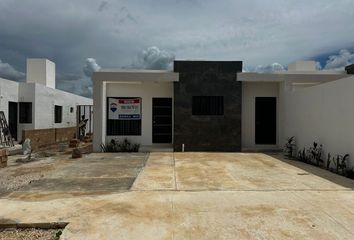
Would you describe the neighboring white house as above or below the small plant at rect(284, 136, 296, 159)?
above

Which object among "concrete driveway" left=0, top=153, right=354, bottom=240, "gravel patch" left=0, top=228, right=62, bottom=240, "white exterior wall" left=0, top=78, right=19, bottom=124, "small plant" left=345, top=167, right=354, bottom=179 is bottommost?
"gravel patch" left=0, top=228, right=62, bottom=240

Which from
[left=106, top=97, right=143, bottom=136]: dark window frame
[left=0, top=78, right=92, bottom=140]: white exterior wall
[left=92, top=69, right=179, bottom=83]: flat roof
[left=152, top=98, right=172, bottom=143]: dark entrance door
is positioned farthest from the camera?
[left=0, top=78, right=92, bottom=140]: white exterior wall

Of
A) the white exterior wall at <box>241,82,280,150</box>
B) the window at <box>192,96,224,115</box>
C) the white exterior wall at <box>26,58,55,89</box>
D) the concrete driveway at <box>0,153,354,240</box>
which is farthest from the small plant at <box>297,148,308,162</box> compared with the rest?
the white exterior wall at <box>26,58,55,89</box>

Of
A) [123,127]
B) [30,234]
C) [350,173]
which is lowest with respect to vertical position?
[30,234]

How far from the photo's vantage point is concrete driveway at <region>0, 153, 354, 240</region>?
4117 mm

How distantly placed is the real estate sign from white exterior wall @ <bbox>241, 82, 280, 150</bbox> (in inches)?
193

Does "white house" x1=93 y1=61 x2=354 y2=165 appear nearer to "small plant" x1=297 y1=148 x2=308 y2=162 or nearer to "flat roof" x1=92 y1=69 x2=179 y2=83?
"flat roof" x1=92 y1=69 x2=179 y2=83

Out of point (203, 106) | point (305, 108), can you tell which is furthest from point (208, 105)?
point (305, 108)

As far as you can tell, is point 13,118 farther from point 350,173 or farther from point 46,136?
point 350,173

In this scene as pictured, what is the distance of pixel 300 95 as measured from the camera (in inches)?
461

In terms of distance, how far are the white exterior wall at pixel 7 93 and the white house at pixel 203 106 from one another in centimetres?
573

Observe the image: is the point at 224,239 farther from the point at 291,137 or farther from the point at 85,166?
the point at 291,137

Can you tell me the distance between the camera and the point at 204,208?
5.08m

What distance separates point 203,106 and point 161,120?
6.94 feet
